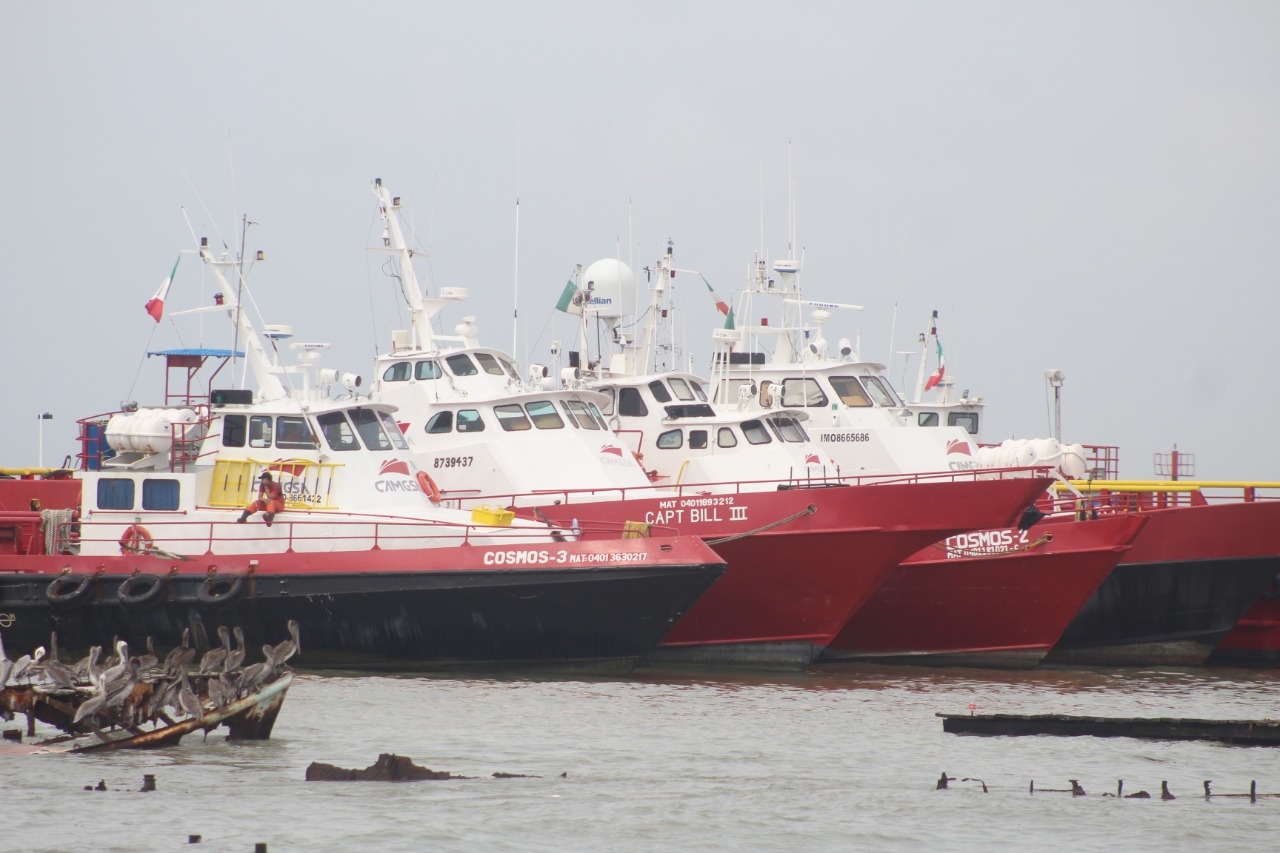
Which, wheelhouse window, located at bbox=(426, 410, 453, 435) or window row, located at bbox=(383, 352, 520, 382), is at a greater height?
window row, located at bbox=(383, 352, 520, 382)

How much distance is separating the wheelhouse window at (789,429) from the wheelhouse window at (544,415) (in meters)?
3.81

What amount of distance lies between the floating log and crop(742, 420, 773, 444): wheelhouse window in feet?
32.5

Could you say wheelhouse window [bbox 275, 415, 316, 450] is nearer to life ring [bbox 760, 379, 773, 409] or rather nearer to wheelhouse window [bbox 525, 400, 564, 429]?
wheelhouse window [bbox 525, 400, 564, 429]

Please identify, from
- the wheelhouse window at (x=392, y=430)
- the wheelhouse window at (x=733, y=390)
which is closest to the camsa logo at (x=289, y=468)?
the wheelhouse window at (x=392, y=430)

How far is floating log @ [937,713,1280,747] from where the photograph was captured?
669 inches

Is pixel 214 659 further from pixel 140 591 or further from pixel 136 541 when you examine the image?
pixel 136 541

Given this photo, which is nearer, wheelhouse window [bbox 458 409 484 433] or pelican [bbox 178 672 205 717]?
pelican [bbox 178 672 205 717]

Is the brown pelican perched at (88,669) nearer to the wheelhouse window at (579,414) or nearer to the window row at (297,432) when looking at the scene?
the window row at (297,432)

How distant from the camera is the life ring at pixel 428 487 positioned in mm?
23344

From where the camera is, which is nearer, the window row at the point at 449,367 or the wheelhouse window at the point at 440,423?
the wheelhouse window at the point at 440,423

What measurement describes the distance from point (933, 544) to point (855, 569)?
158 centimetres

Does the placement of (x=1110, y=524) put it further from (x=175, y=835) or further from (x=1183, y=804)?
(x=175, y=835)

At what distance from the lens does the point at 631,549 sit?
68.3ft

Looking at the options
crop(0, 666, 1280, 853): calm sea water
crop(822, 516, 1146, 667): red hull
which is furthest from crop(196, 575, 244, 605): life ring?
crop(822, 516, 1146, 667): red hull
